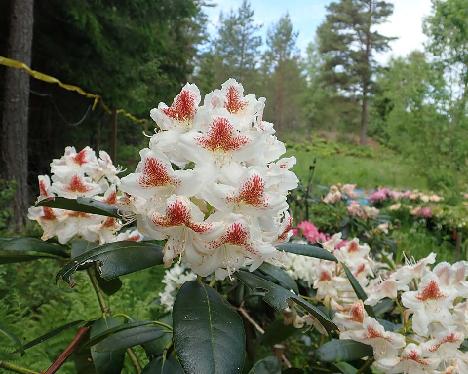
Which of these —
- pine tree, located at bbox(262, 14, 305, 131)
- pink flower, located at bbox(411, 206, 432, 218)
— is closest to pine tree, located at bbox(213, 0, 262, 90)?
pine tree, located at bbox(262, 14, 305, 131)

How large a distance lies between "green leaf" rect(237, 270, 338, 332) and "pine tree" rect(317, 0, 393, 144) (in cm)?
2906

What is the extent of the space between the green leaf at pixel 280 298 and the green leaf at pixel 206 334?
0.06m

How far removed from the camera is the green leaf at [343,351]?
3.19 ft

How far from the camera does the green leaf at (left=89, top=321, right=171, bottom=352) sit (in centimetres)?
84

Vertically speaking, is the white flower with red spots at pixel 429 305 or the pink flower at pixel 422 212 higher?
the white flower with red spots at pixel 429 305

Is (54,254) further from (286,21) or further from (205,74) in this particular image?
(286,21)

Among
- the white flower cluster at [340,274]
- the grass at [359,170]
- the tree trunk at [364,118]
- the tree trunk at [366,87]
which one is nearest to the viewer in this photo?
the white flower cluster at [340,274]

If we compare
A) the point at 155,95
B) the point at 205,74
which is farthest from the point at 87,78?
the point at 205,74

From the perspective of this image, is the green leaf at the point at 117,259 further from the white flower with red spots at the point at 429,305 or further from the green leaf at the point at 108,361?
the white flower with red spots at the point at 429,305

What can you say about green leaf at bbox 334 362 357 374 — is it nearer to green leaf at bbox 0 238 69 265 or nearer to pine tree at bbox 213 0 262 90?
green leaf at bbox 0 238 69 265

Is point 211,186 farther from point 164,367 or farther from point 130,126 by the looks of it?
point 130,126

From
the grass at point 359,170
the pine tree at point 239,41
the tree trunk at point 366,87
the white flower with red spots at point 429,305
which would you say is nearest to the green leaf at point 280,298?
the white flower with red spots at point 429,305

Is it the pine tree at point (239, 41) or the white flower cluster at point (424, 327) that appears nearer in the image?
the white flower cluster at point (424, 327)

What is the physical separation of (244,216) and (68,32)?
5937 millimetres
